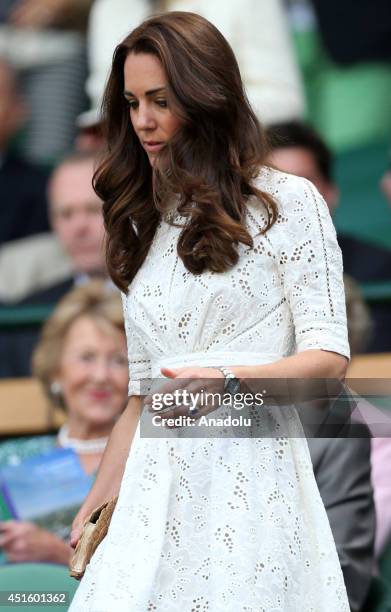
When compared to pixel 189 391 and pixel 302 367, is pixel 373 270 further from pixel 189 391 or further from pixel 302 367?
pixel 189 391

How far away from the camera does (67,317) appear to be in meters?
4.91

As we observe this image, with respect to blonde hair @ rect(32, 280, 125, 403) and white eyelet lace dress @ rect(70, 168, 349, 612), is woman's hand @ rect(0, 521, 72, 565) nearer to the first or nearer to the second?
blonde hair @ rect(32, 280, 125, 403)

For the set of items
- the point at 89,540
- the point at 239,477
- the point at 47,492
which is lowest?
the point at 47,492

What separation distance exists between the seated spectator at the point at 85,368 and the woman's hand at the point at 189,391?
2.28 metres

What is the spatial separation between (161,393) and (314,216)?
43cm

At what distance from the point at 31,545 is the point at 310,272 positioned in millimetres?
1902

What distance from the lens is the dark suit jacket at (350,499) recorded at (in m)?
3.67

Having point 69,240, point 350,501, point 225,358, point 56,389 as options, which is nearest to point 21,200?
point 69,240

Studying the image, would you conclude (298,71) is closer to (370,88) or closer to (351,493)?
(370,88)

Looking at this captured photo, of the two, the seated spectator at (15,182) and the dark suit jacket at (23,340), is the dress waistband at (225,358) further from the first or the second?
the seated spectator at (15,182)

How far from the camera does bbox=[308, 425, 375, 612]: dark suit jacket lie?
3.67 m

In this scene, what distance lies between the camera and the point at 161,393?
221 centimetres

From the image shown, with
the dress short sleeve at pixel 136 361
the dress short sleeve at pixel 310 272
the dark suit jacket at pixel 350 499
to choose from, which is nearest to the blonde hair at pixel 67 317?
the dark suit jacket at pixel 350 499

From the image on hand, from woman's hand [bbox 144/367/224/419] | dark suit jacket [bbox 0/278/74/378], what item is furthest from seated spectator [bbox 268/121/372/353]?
woman's hand [bbox 144/367/224/419]
